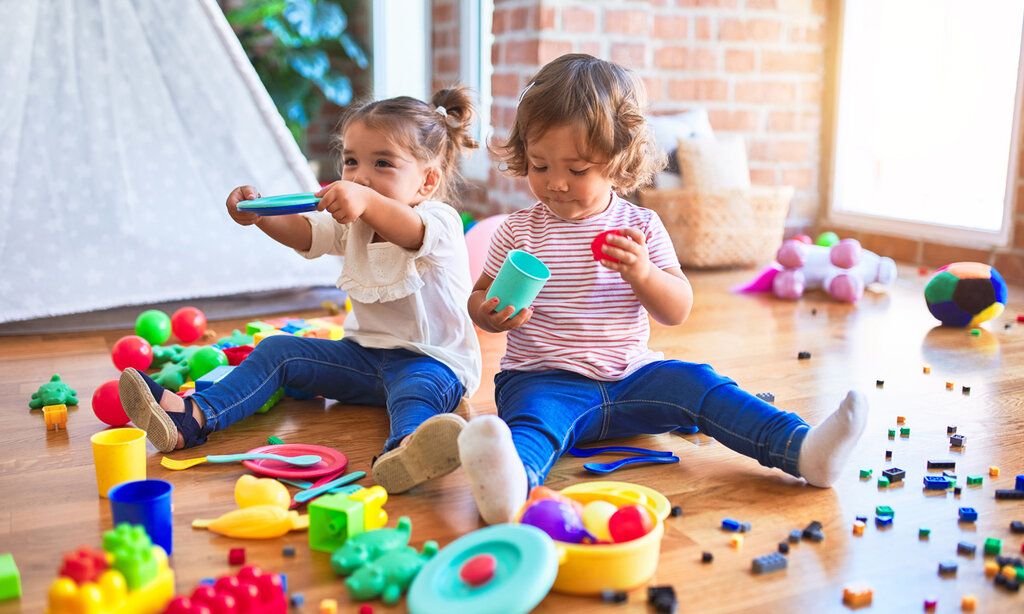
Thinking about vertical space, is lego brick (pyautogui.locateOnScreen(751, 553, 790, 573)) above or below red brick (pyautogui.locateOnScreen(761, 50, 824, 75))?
below

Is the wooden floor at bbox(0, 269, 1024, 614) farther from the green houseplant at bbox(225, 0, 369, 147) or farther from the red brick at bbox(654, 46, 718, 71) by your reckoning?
the green houseplant at bbox(225, 0, 369, 147)

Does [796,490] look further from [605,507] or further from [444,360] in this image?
[444,360]

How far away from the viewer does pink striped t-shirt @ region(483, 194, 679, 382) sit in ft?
4.24

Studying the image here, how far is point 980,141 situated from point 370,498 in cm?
232

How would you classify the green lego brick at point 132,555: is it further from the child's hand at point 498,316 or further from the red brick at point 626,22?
the red brick at point 626,22

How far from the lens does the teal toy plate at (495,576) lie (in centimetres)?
80

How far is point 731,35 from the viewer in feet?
9.86

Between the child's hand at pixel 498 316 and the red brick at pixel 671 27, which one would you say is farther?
the red brick at pixel 671 27

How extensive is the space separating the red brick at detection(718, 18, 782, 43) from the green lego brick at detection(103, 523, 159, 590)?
2588 millimetres

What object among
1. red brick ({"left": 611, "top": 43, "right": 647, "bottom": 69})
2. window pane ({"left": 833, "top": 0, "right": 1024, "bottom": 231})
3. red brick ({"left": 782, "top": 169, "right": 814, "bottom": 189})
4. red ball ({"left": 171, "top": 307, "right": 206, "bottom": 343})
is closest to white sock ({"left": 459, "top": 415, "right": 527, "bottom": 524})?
red ball ({"left": 171, "top": 307, "right": 206, "bottom": 343})

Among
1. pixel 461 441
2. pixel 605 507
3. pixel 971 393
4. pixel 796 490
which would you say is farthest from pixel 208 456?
pixel 971 393

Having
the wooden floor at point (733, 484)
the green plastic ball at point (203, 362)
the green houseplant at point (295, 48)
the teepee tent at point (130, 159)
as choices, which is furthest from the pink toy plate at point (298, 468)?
Result: the green houseplant at point (295, 48)

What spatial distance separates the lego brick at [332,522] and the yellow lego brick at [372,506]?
1cm

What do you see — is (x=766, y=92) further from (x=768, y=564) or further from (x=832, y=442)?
(x=768, y=564)
